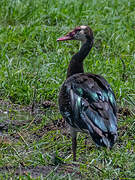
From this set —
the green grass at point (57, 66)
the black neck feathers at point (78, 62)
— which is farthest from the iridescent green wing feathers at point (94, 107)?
the black neck feathers at point (78, 62)

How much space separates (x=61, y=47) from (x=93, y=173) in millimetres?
3225

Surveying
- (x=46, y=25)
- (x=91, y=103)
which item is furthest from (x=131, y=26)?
(x=91, y=103)

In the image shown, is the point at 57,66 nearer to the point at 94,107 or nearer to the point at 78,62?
the point at 78,62

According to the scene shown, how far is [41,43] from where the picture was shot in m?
7.50

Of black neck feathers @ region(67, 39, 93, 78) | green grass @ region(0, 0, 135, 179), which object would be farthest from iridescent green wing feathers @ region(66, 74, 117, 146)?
black neck feathers @ region(67, 39, 93, 78)

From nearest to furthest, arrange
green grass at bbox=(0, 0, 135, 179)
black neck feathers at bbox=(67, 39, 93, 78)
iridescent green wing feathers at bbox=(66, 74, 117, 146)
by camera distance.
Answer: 1. iridescent green wing feathers at bbox=(66, 74, 117, 146)
2. green grass at bbox=(0, 0, 135, 179)
3. black neck feathers at bbox=(67, 39, 93, 78)

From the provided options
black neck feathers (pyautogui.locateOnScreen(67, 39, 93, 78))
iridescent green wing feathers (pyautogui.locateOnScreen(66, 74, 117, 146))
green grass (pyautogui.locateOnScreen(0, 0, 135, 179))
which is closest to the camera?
iridescent green wing feathers (pyautogui.locateOnScreen(66, 74, 117, 146))

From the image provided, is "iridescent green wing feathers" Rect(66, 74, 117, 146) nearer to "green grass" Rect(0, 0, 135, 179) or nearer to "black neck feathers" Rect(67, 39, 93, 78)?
"green grass" Rect(0, 0, 135, 179)

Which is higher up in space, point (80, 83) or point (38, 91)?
point (80, 83)

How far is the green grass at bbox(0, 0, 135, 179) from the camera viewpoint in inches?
187

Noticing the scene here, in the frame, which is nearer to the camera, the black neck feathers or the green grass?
the green grass

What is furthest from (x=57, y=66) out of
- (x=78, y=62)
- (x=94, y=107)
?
(x=94, y=107)

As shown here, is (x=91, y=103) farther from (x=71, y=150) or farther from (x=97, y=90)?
(x=71, y=150)

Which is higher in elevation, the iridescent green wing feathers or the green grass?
the iridescent green wing feathers
